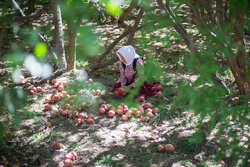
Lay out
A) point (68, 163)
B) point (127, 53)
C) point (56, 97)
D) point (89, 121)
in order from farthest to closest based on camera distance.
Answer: point (127, 53) < point (56, 97) < point (89, 121) < point (68, 163)

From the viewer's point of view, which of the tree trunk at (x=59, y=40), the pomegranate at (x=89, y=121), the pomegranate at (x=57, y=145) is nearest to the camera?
the pomegranate at (x=57, y=145)

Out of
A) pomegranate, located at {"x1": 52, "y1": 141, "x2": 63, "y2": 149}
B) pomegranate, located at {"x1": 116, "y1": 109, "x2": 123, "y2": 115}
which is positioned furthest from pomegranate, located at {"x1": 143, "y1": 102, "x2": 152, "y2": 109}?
pomegranate, located at {"x1": 52, "y1": 141, "x2": 63, "y2": 149}

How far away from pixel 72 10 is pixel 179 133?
2781mm

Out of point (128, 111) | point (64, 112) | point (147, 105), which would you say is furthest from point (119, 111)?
point (64, 112)

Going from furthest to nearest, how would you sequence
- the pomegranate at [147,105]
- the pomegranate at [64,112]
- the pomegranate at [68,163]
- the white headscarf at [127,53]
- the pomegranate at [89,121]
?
the white headscarf at [127,53] → the pomegranate at [147,105] → the pomegranate at [64,112] → the pomegranate at [89,121] → the pomegranate at [68,163]

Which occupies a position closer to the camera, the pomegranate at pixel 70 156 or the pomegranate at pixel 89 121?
the pomegranate at pixel 70 156

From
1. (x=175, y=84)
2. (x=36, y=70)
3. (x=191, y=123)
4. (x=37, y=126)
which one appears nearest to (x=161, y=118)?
(x=191, y=123)

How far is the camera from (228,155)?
3.08m

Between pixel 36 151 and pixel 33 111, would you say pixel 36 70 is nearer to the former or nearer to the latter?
pixel 36 151

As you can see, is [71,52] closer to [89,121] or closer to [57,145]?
[89,121]

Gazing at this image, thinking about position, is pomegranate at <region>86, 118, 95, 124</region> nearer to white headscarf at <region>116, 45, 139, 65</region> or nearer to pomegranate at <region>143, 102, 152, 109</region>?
pomegranate at <region>143, 102, 152, 109</region>

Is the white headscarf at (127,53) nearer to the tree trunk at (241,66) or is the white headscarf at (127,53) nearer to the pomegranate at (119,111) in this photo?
the pomegranate at (119,111)

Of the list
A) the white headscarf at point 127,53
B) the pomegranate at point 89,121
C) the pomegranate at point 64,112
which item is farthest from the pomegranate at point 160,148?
the white headscarf at point 127,53

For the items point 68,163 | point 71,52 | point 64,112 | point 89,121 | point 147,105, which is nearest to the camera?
point 68,163
